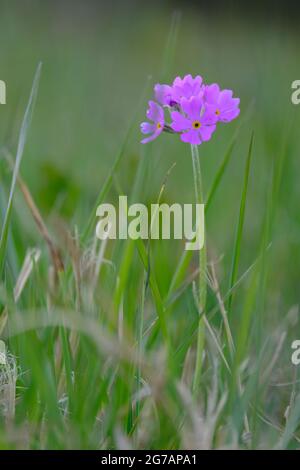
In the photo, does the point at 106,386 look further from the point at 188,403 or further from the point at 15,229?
the point at 15,229

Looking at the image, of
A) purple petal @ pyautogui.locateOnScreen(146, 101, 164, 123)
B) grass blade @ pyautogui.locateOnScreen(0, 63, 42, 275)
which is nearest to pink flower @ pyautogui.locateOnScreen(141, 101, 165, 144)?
purple petal @ pyautogui.locateOnScreen(146, 101, 164, 123)

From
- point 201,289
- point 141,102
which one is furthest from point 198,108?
point 141,102

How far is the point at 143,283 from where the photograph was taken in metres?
0.84

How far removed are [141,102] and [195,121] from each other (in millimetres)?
319

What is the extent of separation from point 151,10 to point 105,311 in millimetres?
3618

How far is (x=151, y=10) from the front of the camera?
4.25 m

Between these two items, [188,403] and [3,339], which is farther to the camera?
[3,339]

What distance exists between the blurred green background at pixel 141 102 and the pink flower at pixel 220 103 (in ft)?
0.59

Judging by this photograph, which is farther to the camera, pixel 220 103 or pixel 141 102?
pixel 141 102

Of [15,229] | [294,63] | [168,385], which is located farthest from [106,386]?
[294,63]

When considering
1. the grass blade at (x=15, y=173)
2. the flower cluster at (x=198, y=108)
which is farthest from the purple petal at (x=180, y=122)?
the grass blade at (x=15, y=173)

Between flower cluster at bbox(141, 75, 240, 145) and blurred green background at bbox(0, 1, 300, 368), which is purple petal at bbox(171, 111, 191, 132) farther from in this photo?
blurred green background at bbox(0, 1, 300, 368)

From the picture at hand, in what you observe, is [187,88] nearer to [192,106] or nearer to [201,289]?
[192,106]

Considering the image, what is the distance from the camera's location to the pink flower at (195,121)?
759 millimetres
